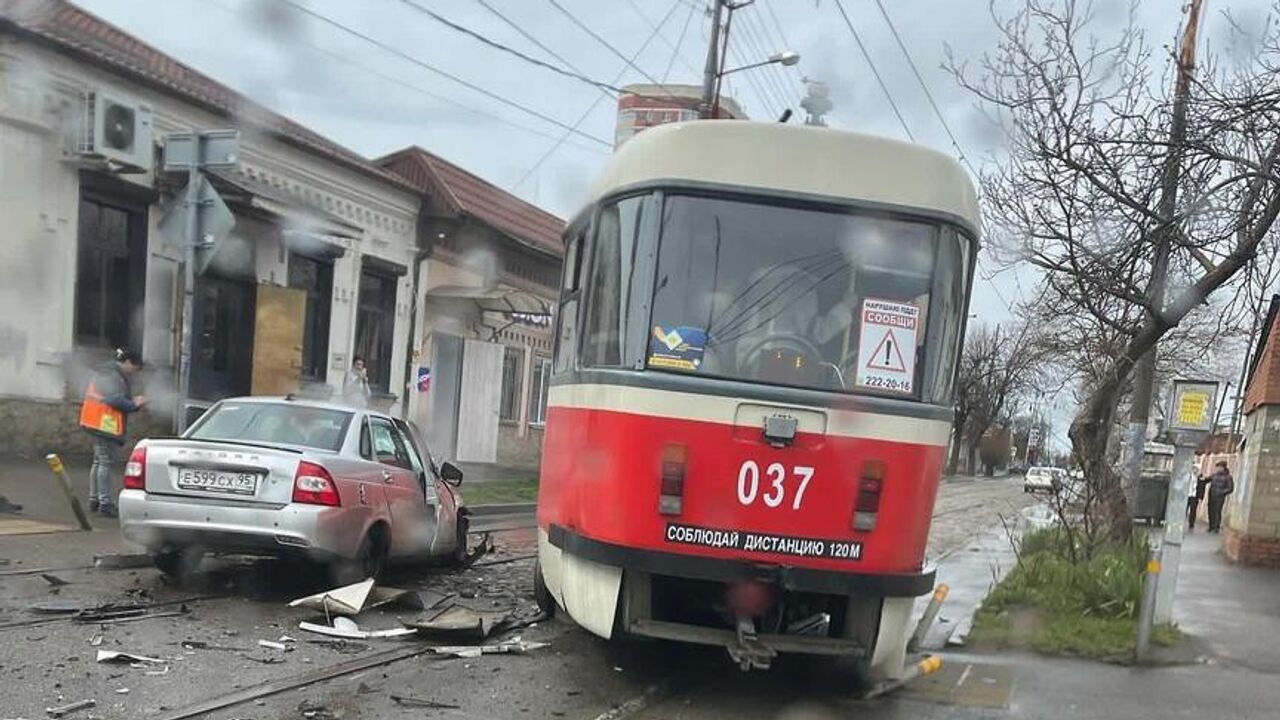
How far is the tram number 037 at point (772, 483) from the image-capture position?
550 centimetres

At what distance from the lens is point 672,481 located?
5.50 metres

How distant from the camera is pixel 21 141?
18.4 ft

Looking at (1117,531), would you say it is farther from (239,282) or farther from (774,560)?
(239,282)

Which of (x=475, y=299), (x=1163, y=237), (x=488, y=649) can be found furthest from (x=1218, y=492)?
(x=488, y=649)

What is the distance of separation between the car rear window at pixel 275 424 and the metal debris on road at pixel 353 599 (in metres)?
1.12

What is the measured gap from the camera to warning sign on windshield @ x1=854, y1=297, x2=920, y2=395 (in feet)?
18.7

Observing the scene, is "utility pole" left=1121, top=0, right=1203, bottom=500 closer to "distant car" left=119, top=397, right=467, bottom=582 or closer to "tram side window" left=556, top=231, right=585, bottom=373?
"tram side window" left=556, top=231, right=585, bottom=373

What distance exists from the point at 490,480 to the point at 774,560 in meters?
14.4

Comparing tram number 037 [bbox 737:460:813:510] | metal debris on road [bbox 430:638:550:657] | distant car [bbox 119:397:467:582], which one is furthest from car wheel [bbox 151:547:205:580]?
tram number 037 [bbox 737:460:813:510]

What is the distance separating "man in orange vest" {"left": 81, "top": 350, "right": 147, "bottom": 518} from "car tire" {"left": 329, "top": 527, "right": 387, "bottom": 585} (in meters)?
3.47

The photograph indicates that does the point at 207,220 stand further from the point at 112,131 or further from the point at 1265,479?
the point at 1265,479

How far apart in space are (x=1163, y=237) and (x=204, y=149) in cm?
818

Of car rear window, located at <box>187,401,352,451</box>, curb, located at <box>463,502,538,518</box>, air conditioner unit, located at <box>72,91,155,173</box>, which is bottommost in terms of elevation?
curb, located at <box>463,502,538,518</box>

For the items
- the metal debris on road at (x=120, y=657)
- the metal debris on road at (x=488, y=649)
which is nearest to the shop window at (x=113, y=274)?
the metal debris on road at (x=120, y=657)
